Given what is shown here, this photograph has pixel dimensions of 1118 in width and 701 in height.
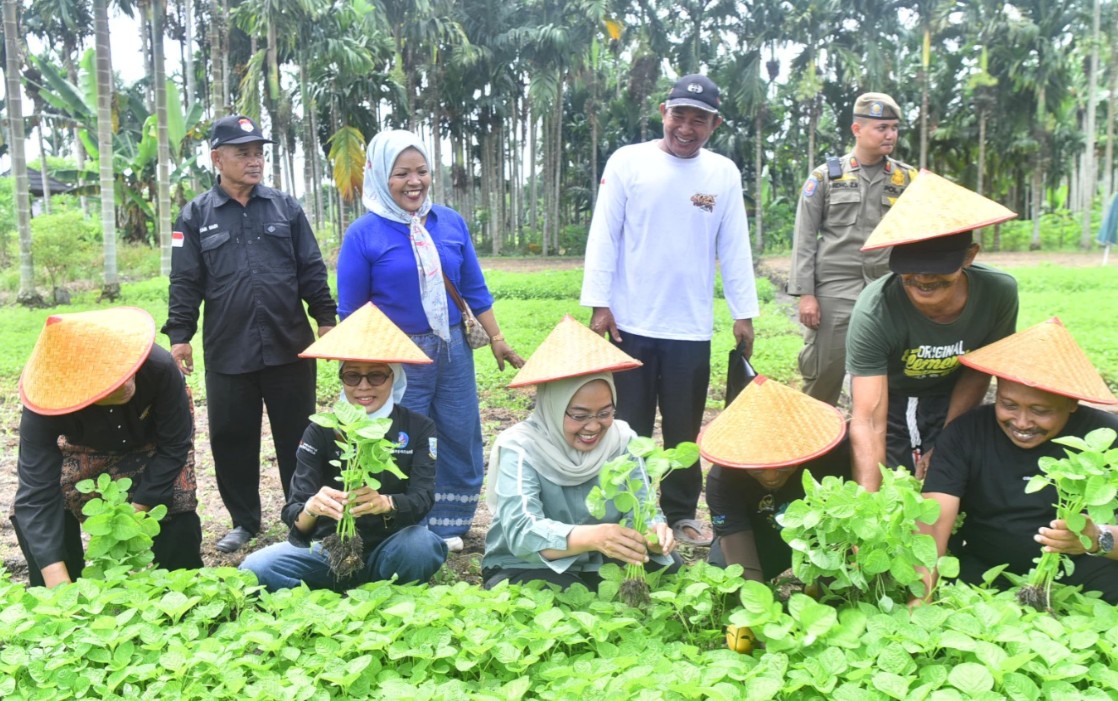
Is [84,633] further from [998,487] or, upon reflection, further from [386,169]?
[998,487]

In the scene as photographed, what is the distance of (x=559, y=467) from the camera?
2779 millimetres

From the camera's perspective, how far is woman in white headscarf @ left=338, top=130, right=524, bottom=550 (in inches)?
137

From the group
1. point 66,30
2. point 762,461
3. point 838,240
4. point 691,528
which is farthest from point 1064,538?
point 66,30

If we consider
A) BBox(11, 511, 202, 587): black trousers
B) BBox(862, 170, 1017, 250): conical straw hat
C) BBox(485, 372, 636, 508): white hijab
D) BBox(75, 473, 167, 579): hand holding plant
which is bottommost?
BBox(11, 511, 202, 587): black trousers

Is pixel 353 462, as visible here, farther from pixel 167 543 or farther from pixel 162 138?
pixel 162 138

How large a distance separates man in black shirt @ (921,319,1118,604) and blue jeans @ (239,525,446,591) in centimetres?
154

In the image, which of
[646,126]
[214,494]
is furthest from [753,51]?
[214,494]

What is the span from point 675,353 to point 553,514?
1160 mm

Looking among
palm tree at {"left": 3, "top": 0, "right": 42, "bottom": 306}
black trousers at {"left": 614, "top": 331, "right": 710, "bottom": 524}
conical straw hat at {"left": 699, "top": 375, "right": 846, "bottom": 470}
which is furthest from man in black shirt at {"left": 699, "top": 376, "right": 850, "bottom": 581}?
palm tree at {"left": 3, "top": 0, "right": 42, "bottom": 306}

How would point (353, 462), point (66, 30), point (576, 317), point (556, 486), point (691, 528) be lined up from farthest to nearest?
1. point (66, 30)
2. point (576, 317)
3. point (691, 528)
4. point (556, 486)
5. point (353, 462)

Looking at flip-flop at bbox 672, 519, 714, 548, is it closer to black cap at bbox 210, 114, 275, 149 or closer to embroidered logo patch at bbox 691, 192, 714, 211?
embroidered logo patch at bbox 691, 192, 714, 211

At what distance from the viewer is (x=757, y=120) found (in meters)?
26.6

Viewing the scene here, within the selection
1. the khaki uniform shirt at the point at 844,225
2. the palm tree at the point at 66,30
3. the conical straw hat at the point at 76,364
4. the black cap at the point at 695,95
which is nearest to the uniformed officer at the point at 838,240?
the khaki uniform shirt at the point at 844,225

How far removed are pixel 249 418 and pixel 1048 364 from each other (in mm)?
2953
